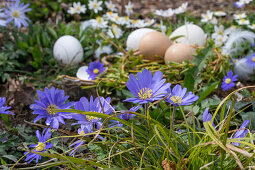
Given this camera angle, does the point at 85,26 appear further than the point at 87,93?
Yes

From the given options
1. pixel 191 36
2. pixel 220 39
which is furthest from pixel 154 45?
pixel 220 39

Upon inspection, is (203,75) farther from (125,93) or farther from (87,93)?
(87,93)

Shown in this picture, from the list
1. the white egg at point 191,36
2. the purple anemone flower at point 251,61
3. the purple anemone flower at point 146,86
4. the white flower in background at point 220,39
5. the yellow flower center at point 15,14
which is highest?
the yellow flower center at point 15,14

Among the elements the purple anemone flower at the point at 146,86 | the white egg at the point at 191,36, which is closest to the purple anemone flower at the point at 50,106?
the purple anemone flower at the point at 146,86

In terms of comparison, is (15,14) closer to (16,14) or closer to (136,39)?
(16,14)

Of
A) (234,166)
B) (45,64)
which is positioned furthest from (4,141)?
(45,64)

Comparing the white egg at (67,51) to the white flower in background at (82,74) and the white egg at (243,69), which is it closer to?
the white flower in background at (82,74)

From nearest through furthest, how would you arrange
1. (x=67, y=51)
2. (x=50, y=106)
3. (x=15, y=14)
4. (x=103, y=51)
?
(x=50, y=106)
(x=67, y=51)
(x=15, y=14)
(x=103, y=51)
